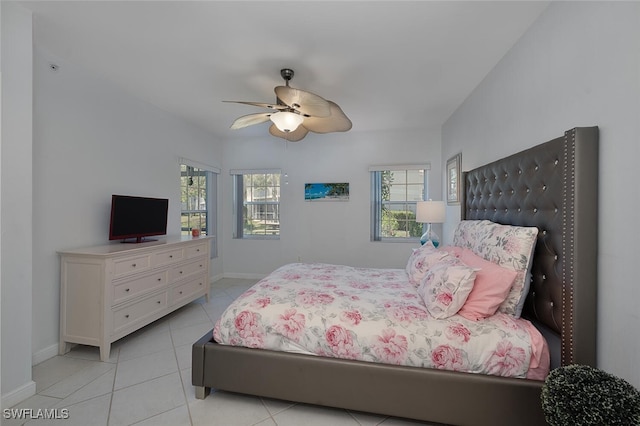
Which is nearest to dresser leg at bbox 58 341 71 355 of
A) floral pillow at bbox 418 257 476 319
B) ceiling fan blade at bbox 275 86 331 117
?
ceiling fan blade at bbox 275 86 331 117

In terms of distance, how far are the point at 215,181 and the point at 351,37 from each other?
3.74 meters

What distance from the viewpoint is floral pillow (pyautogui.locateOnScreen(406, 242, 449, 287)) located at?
228 cm

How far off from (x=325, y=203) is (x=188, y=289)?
2.44 metres

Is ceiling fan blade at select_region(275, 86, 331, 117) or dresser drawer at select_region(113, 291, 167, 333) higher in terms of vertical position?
ceiling fan blade at select_region(275, 86, 331, 117)

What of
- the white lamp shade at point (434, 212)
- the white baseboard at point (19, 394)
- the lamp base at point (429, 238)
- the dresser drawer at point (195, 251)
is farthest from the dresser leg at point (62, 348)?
the lamp base at point (429, 238)

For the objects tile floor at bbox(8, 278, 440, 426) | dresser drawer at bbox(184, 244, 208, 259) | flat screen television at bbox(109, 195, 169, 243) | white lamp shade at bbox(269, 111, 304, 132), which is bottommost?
tile floor at bbox(8, 278, 440, 426)

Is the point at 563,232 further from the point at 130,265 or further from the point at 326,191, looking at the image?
the point at 326,191

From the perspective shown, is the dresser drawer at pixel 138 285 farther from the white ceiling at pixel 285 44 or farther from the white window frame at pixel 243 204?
the white window frame at pixel 243 204

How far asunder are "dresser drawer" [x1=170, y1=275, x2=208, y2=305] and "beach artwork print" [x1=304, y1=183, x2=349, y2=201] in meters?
2.10

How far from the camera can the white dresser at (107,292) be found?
236 cm

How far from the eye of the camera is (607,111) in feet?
4.38

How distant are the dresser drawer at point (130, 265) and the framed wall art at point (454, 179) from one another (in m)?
3.51

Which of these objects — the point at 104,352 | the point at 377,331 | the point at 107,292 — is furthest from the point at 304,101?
the point at 104,352

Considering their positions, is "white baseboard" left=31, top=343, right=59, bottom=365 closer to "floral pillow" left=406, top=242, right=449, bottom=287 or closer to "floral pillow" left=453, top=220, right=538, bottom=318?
"floral pillow" left=406, top=242, right=449, bottom=287
